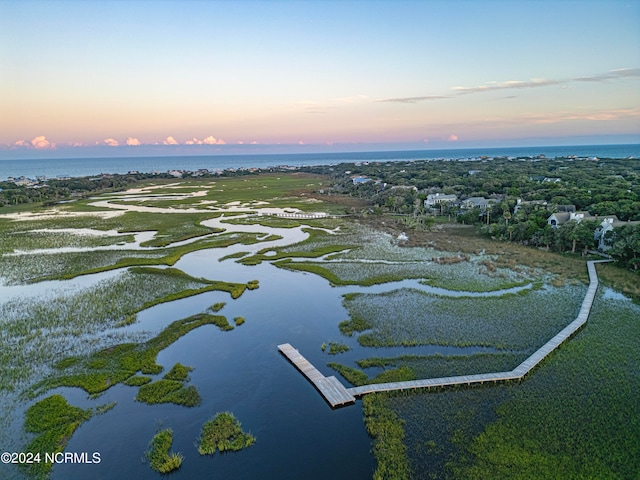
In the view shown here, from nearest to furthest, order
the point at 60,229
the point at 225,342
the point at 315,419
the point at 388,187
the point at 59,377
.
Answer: the point at 315,419 < the point at 59,377 < the point at 225,342 < the point at 60,229 < the point at 388,187

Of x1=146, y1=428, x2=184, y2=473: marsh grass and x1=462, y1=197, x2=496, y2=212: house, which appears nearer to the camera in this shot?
x1=146, y1=428, x2=184, y2=473: marsh grass

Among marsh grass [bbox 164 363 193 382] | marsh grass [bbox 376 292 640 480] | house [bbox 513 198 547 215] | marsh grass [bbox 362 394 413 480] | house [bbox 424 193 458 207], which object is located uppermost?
house [bbox 513 198 547 215]

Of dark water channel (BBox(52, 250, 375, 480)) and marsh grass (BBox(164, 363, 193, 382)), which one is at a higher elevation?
marsh grass (BBox(164, 363, 193, 382))

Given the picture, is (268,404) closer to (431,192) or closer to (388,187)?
(431,192)

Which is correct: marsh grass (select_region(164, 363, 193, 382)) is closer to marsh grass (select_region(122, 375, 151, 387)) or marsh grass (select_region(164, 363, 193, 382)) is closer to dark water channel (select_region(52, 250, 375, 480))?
dark water channel (select_region(52, 250, 375, 480))

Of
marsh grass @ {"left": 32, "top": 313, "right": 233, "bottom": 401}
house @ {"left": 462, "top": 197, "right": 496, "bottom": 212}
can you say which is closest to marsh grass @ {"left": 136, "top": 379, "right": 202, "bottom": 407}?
marsh grass @ {"left": 32, "top": 313, "right": 233, "bottom": 401}

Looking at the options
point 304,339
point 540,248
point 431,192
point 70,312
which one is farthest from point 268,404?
point 431,192

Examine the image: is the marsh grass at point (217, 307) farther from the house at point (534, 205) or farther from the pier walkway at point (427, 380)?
the house at point (534, 205)
